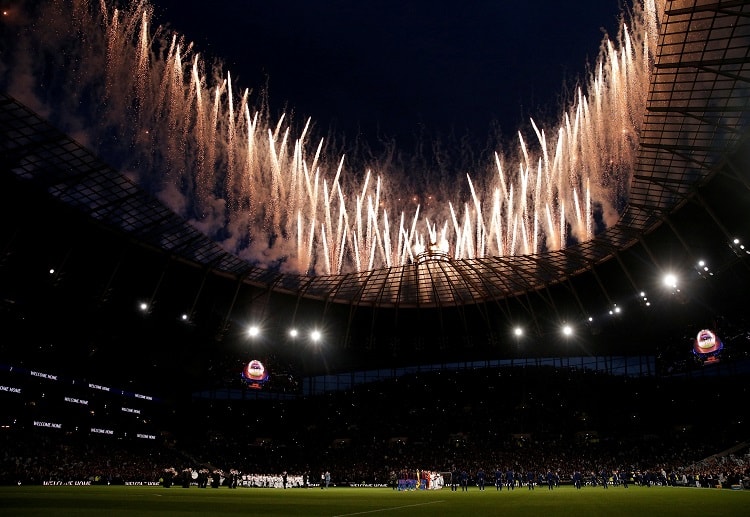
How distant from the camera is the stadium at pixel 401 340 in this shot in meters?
36.3

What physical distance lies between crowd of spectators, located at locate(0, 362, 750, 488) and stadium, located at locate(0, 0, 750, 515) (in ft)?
0.77

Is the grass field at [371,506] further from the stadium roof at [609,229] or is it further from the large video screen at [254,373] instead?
the large video screen at [254,373]

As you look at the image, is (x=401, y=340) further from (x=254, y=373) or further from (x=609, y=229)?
(x=609, y=229)

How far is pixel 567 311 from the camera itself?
57344mm

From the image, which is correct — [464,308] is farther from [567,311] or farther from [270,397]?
[270,397]

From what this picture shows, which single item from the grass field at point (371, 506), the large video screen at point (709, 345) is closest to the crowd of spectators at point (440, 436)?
the large video screen at point (709, 345)

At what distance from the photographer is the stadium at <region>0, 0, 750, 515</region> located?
36281mm

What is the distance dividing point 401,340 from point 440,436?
1158 cm

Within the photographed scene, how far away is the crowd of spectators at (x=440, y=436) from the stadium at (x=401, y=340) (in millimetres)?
236

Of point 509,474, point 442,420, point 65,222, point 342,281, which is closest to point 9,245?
point 65,222

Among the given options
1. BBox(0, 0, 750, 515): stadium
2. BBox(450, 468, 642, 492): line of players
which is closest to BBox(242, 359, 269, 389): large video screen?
BBox(0, 0, 750, 515): stadium

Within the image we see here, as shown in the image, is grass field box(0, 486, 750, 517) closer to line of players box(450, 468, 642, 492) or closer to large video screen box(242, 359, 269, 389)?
line of players box(450, 468, 642, 492)

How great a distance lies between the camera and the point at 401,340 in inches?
2635

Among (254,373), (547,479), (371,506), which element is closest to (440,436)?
(547,479)
